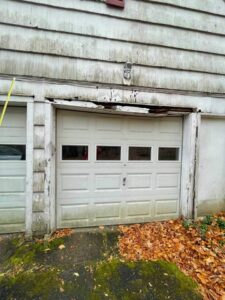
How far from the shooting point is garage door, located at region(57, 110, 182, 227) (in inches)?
138

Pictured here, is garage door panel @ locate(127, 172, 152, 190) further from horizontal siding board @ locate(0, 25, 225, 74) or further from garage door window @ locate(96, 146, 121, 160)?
horizontal siding board @ locate(0, 25, 225, 74)

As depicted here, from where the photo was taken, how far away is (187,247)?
3.18 meters

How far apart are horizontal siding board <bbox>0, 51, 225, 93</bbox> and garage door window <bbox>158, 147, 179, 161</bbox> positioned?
1.17 meters

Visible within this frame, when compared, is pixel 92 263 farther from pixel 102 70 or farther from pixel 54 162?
pixel 102 70

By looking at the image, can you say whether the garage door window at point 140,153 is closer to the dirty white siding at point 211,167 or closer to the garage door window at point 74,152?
the garage door window at point 74,152

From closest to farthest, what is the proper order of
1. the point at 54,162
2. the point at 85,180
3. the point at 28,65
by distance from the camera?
the point at 28,65 → the point at 54,162 → the point at 85,180

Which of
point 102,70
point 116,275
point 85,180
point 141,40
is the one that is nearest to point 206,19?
point 141,40

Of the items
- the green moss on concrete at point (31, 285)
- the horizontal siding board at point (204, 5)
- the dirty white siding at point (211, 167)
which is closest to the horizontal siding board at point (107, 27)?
the horizontal siding board at point (204, 5)

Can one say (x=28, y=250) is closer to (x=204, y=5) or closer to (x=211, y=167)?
(x=211, y=167)

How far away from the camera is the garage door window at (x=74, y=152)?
3492mm

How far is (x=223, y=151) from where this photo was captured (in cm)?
418

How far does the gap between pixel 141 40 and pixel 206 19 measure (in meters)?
1.42

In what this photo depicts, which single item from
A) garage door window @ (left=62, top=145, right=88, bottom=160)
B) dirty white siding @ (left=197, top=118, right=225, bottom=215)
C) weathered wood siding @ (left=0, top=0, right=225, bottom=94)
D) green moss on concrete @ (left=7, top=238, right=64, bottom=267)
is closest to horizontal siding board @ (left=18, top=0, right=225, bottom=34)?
weathered wood siding @ (left=0, top=0, right=225, bottom=94)

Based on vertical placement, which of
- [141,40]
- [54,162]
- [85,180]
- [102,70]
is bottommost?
[85,180]
